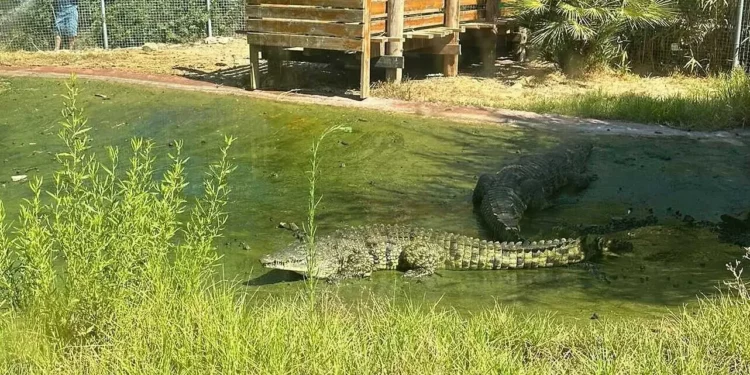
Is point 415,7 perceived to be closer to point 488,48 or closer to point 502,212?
point 488,48

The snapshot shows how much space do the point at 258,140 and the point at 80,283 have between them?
19.5 feet

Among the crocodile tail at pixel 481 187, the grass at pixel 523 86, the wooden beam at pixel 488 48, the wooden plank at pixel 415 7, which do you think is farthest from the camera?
the wooden beam at pixel 488 48

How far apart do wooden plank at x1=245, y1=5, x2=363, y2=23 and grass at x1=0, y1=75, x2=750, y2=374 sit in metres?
7.47

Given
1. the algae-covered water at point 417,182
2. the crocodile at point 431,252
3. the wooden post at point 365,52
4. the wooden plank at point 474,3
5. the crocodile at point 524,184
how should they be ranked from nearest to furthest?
the algae-covered water at point 417,182, the crocodile at point 431,252, the crocodile at point 524,184, the wooden post at point 365,52, the wooden plank at point 474,3

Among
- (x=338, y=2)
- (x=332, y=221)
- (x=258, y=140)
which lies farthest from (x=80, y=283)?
(x=338, y=2)

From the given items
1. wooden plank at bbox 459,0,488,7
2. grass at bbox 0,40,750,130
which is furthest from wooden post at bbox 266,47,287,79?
wooden plank at bbox 459,0,488,7

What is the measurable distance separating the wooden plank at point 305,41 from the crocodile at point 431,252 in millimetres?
5796

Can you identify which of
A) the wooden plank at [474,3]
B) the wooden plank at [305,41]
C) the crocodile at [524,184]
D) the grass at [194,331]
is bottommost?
the crocodile at [524,184]

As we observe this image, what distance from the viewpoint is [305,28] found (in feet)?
38.0

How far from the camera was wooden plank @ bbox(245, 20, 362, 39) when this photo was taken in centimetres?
1130

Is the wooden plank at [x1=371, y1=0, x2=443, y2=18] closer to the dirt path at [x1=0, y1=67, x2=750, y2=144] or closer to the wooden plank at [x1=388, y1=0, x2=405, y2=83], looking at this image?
the wooden plank at [x1=388, y1=0, x2=405, y2=83]

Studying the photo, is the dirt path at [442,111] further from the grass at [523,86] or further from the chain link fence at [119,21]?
the chain link fence at [119,21]

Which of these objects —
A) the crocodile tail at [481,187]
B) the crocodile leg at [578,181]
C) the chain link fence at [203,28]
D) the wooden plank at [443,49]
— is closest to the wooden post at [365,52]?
the wooden plank at [443,49]

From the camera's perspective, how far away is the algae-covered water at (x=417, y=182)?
550cm
